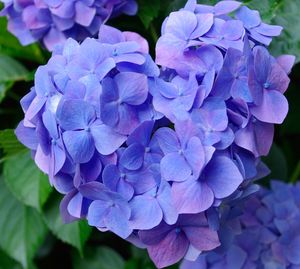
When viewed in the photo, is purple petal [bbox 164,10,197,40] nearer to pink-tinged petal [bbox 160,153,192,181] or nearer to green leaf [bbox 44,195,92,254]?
pink-tinged petal [bbox 160,153,192,181]

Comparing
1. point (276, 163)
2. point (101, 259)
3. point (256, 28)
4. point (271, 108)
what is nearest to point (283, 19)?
point (256, 28)

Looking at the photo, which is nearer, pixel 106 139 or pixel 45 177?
pixel 106 139

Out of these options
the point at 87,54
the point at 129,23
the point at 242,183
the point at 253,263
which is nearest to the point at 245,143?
the point at 242,183

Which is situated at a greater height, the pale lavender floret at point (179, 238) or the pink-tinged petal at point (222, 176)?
the pink-tinged petal at point (222, 176)

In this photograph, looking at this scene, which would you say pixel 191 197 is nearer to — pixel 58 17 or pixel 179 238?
pixel 179 238

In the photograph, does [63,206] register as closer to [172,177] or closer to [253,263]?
[172,177]

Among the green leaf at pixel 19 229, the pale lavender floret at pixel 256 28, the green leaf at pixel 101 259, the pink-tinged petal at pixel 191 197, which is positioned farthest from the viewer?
the green leaf at pixel 101 259

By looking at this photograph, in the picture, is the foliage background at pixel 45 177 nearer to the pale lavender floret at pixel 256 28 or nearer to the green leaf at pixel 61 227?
the green leaf at pixel 61 227

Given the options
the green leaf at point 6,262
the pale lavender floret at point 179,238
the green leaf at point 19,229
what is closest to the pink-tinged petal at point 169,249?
the pale lavender floret at point 179,238
